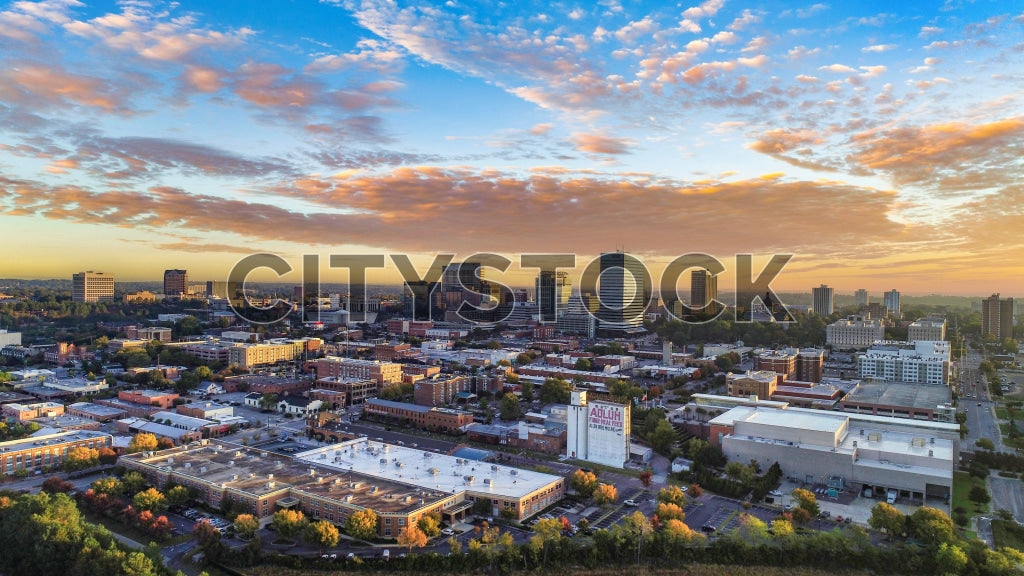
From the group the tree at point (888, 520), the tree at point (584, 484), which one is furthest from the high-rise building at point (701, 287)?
the tree at point (888, 520)

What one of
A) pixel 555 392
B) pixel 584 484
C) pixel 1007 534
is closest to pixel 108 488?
pixel 584 484

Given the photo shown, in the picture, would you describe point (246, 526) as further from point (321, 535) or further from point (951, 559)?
point (951, 559)

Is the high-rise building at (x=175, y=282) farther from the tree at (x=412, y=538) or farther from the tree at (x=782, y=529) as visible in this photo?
the tree at (x=782, y=529)

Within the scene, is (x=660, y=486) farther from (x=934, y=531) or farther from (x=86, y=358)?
(x=86, y=358)

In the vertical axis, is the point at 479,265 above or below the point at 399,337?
above

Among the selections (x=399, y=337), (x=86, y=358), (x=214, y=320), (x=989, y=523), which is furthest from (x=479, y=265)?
(x=989, y=523)

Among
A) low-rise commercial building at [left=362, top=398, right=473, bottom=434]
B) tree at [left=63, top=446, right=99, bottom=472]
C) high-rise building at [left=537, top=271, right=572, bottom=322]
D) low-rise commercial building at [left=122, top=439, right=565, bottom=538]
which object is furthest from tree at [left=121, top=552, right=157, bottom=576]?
high-rise building at [left=537, top=271, right=572, bottom=322]
